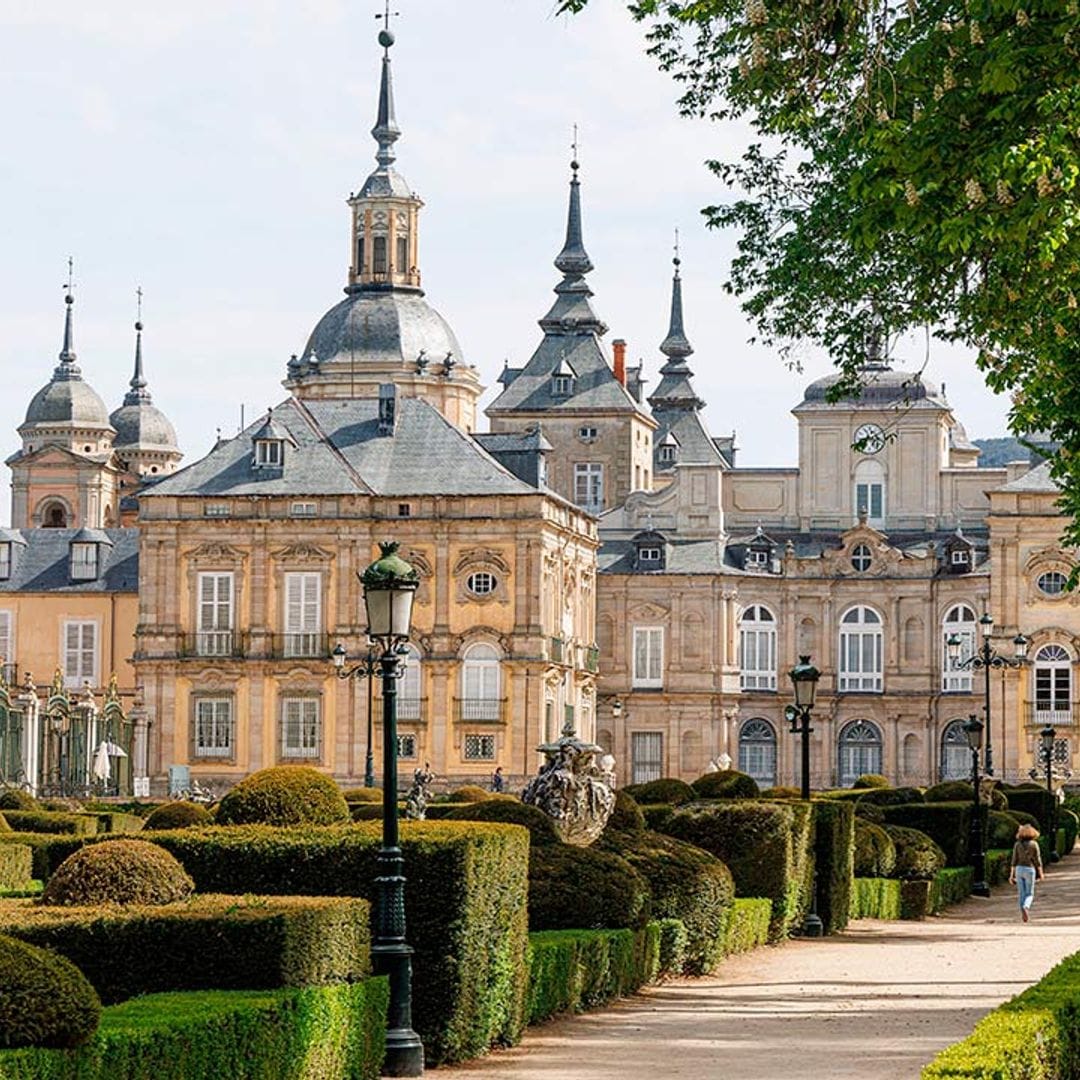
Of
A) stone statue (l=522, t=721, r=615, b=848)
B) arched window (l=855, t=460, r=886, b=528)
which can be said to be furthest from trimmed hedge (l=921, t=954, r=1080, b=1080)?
arched window (l=855, t=460, r=886, b=528)

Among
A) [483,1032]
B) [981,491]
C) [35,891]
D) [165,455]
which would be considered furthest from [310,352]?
[483,1032]

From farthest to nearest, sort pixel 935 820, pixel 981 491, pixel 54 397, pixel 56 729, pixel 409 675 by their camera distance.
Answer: pixel 54 397, pixel 981 491, pixel 409 675, pixel 56 729, pixel 935 820

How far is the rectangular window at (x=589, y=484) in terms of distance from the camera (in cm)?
9156

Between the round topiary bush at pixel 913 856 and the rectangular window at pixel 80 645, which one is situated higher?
the rectangular window at pixel 80 645

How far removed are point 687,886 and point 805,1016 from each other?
3.45 metres

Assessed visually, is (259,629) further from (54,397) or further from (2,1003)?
(2,1003)

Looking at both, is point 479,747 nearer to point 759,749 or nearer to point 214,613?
point 214,613

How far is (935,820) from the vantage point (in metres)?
40.4

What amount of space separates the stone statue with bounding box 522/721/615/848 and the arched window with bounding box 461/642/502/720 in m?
45.5

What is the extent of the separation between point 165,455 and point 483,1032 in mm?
103481

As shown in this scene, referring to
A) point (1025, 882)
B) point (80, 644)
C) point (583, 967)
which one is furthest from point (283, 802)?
point (80, 644)

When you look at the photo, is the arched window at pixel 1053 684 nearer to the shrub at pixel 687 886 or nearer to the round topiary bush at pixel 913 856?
the round topiary bush at pixel 913 856

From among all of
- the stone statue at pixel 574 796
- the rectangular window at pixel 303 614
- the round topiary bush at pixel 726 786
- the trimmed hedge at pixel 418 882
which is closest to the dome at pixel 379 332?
the rectangular window at pixel 303 614

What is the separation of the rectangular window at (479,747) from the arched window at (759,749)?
1671 cm
